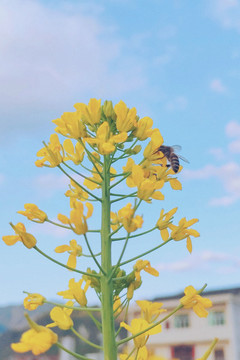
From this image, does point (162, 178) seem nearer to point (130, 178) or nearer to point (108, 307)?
point (130, 178)

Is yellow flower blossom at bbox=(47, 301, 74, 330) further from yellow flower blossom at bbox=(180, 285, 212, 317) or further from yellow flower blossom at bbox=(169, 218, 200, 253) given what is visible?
yellow flower blossom at bbox=(169, 218, 200, 253)

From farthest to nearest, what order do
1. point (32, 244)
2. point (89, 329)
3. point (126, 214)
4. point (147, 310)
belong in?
point (89, 329) < point (147, 310) < point (32, 244) < point (126, 214)

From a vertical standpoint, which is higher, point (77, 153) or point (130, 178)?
point (77, 153)

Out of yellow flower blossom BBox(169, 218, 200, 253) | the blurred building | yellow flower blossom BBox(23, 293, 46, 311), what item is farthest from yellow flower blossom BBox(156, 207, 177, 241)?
the blurred building

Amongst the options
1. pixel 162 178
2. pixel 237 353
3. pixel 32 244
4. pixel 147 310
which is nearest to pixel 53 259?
pixel 32 244

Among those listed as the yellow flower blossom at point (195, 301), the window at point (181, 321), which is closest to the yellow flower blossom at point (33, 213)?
the yellow flower blossom at point (195, 301)

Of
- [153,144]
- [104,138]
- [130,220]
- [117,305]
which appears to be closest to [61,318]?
[117,305]

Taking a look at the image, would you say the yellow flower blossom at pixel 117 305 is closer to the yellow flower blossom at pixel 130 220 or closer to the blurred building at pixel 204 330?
the yellow flower blossom at pixel 130 220
